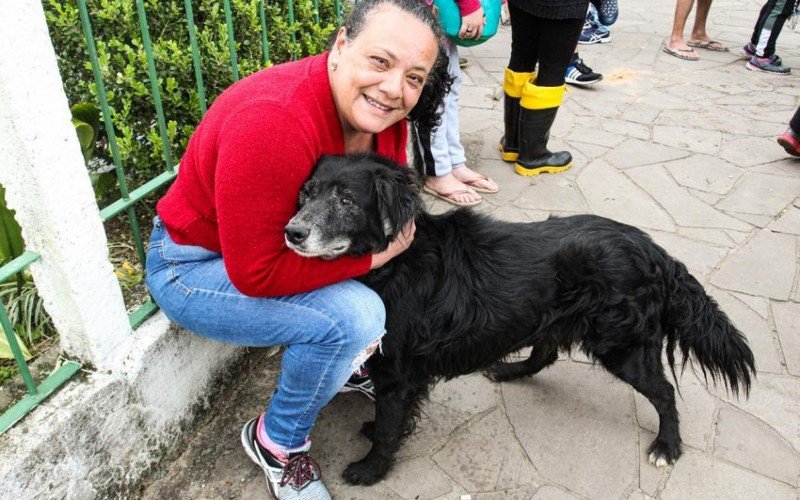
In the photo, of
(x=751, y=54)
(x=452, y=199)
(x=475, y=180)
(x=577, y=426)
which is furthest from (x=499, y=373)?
(x=751, y=54)

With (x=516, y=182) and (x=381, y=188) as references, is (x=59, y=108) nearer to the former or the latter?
(x=381, y=188)

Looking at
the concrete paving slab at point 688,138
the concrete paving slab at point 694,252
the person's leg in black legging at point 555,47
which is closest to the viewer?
the concrete paving slab at point 694,252

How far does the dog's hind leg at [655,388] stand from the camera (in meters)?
2.42

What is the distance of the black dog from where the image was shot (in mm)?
2229

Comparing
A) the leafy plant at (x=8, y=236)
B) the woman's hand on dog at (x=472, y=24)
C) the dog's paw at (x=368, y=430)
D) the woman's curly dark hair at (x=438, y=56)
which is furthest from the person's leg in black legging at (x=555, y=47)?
the leafy plant at (x=8, y=236)

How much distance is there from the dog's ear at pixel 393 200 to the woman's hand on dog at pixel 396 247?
50 mm

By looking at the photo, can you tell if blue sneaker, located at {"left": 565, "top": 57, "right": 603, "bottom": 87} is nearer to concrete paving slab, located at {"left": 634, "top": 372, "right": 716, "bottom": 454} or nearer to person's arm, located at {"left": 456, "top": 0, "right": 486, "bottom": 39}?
person's arm, located at {"left": 456, "top": 0, "right": 486, "bottom": 39}

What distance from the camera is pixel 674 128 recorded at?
5.41 metres

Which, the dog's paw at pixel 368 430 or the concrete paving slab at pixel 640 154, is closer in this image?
the dog's paw at pixel 368 430

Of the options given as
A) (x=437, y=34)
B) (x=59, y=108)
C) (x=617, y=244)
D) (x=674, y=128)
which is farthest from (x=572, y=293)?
(x=674, y=128)

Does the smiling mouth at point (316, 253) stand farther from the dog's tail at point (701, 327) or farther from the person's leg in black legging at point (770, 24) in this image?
the person's leg in black legging at point (770, 24)

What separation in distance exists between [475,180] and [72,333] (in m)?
2.96

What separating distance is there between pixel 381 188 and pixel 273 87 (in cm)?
47

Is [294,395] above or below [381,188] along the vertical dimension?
below
